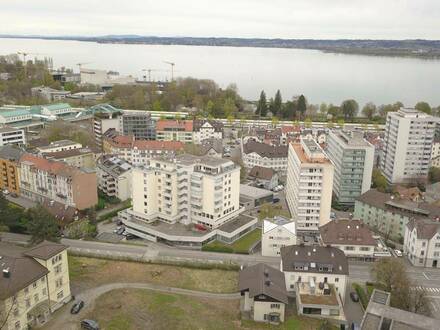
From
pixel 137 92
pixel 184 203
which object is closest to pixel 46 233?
pixel 184 203

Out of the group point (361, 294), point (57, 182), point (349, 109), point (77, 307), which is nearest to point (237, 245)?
point (361, 294)

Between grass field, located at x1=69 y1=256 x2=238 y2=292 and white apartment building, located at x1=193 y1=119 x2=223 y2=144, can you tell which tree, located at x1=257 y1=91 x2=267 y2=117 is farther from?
grass field, located at x1=69 y1=256 x2=238 y2=292

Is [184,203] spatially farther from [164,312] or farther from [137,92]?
[137,92]

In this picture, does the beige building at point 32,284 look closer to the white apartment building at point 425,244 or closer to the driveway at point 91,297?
the driveway at point 91,297

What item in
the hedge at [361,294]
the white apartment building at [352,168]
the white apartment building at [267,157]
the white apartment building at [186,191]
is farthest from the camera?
the white apartment building at [267,157]

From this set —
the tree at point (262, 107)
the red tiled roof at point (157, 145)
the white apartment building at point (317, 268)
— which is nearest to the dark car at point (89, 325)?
the white apartment building at point (317, 268)

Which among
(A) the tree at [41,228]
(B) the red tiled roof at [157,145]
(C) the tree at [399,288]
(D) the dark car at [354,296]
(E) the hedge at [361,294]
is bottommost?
(D) the dark car at [354,296]

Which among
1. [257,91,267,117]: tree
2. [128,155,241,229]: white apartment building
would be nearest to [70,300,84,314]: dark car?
[128,155,241,229]: white apartment building

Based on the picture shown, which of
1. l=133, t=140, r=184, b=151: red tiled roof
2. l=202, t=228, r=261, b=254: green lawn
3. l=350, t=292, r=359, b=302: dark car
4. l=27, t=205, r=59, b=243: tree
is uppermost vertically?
l=133, t=140, r=184, b=151: red tiled roof
